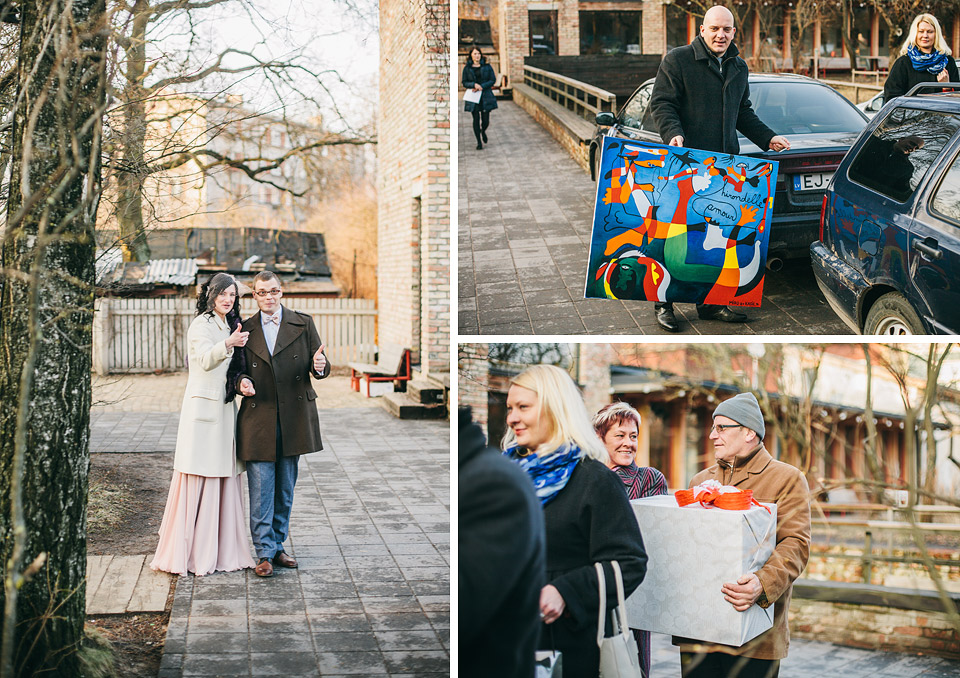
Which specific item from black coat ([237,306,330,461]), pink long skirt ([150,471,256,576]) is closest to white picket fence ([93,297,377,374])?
pink long skirt ([150,471,256,576])

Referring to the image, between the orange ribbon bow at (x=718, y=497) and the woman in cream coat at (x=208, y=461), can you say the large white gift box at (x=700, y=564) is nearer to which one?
the orange ribbon bow at (x=718, y=497)

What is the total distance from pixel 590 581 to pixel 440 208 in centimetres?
840

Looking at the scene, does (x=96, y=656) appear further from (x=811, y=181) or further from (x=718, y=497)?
(x=811, y=181)

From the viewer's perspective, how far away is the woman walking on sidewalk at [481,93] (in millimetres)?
8893

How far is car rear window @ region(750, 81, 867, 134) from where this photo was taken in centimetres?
625

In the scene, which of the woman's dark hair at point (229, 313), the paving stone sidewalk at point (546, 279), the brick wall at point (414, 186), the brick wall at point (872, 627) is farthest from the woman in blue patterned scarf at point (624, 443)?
the brick wall at point (414, 186)

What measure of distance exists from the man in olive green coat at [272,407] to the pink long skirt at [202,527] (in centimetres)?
15

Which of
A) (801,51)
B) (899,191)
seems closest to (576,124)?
(801,51)

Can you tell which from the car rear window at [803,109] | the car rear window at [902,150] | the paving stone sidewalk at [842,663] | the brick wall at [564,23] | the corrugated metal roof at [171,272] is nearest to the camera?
the car rear window at [902,150]

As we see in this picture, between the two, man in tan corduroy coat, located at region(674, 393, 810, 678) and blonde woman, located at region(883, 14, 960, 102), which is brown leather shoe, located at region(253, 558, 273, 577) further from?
blonde woman, located at region(883, 14, 960, 102)

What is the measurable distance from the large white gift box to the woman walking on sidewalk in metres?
6.21

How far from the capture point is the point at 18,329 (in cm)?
354

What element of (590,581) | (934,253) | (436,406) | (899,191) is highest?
(899,191)

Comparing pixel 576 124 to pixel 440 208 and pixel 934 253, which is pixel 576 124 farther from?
pixel 934 253
